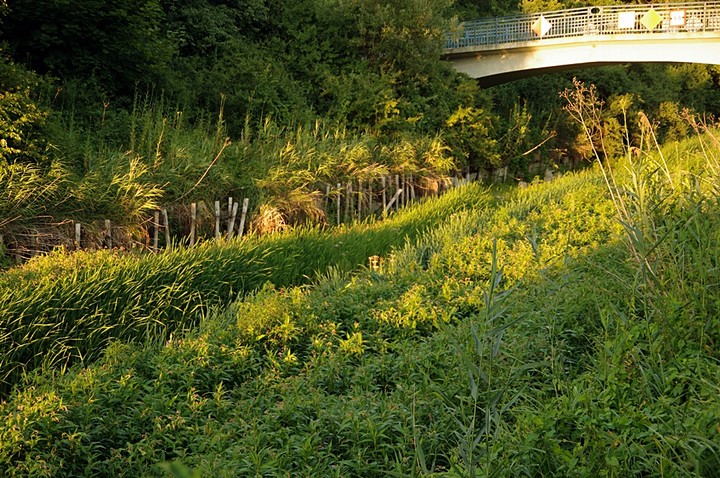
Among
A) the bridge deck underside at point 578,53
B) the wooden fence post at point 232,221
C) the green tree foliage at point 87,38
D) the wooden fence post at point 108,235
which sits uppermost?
the green tree foliage at point 87,38

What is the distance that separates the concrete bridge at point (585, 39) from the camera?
2025cm

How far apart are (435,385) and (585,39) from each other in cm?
1965

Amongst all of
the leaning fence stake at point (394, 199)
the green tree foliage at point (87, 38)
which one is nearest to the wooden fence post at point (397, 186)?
the leaning fence stake at point (394, 199)

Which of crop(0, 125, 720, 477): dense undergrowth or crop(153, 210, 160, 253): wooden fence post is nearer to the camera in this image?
crop(0, 125, 720, 477): dense undergrowth

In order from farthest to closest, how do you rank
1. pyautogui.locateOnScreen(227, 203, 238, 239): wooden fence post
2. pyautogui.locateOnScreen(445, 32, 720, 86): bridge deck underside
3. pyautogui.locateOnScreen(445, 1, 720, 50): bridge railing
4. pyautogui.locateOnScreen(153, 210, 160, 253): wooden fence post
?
pyautogui.locateOnScreen(445, 32, 720, 86): bridge deck underside
pyautogui.locateOnScreen(445, 1, 720, 50): bridge railing
pyautogui.locateOnScreen(227, 203, 238, 239): wooden fence post
pyautogui.locateOnScreen(153, 210, 160, 253): wooden fence post

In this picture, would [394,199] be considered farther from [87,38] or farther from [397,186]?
[87,38]

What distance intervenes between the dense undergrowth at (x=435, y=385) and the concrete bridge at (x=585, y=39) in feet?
52.7

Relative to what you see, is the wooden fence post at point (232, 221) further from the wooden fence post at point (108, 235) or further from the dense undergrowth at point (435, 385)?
the dense undergrowth at point (435, 385)

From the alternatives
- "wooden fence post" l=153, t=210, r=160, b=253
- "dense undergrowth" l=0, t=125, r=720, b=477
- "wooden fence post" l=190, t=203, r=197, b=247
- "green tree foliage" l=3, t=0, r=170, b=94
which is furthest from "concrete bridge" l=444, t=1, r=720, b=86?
"dense undergrowth" l=0, t=125, r=720, b=477

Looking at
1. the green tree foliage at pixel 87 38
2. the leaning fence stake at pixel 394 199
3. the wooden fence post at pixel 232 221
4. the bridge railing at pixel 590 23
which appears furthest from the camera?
the bridge railing at pixel 590 23

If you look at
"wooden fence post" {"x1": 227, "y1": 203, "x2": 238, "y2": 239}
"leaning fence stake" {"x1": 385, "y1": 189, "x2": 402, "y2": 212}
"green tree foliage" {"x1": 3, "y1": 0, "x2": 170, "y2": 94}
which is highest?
"green tree foliage" {"x1": 3, "y1": 0, "x2": 170, "y2": 94}

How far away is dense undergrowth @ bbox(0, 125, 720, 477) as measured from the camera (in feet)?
10.1

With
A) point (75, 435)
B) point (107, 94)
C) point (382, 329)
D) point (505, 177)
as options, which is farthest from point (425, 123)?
point (75, 435)

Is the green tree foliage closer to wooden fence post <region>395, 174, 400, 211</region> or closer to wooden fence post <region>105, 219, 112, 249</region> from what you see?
wooden fence post <region>105, 219, 112, 249</region>
